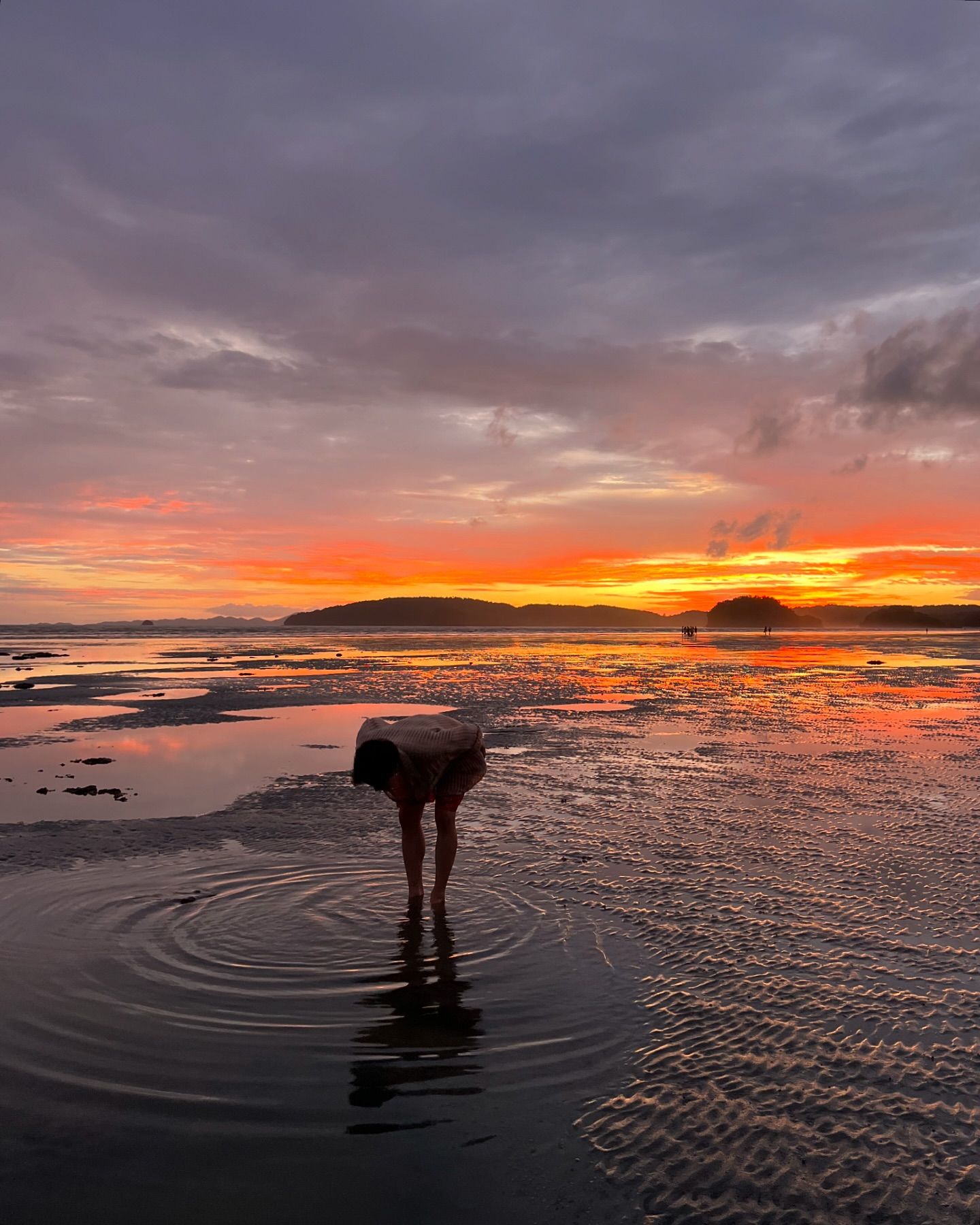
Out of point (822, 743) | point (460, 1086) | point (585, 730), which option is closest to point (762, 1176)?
point (460, 1086)

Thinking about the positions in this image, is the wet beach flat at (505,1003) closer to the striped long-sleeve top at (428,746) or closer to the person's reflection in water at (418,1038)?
the person's reflection in water at (418,1038)

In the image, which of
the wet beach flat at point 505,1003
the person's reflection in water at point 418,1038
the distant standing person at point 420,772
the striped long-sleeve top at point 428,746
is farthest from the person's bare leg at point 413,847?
the person's reflection in water at point 418,1038

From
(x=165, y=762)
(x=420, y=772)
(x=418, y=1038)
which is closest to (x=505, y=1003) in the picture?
(x=418, y=1038)

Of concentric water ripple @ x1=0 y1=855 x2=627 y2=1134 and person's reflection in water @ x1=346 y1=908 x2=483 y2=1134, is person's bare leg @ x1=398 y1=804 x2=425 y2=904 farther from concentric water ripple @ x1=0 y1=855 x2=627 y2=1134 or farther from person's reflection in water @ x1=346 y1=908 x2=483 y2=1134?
person's reflection in water @ x1=346 y1=908 x2=483 y2=1134

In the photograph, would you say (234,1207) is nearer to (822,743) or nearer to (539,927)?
(539,927)

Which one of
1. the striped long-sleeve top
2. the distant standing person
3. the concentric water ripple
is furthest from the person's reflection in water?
the striped long-sleeve top

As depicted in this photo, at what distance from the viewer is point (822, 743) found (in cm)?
1667

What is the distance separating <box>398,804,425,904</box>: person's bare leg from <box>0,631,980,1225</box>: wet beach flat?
27 centimetres

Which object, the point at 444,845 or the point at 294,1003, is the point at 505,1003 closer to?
the point at 294,1003

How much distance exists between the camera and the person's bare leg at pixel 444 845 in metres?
7.05

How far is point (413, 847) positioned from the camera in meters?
7.14

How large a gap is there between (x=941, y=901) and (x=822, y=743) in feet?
31.8

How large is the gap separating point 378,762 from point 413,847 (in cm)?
78

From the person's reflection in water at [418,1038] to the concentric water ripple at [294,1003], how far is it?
0.01 metres
